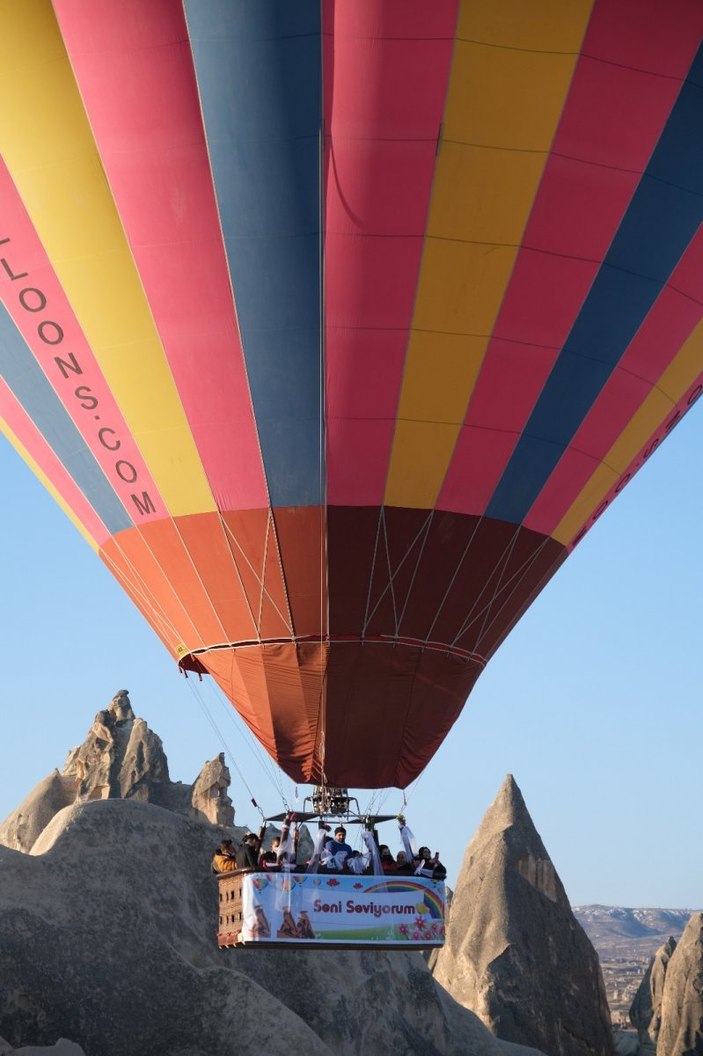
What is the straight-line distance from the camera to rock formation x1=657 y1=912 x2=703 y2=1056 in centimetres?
4409

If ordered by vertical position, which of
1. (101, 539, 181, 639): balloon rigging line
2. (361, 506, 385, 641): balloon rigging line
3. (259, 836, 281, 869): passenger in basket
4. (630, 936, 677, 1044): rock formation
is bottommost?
(259, 836, 281, 869): passenger in basket

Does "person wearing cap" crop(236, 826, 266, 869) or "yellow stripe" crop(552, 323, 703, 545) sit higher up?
"yellow stripe" crop(552, 323, 703, 545)

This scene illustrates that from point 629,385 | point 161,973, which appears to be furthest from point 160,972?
point 629,385

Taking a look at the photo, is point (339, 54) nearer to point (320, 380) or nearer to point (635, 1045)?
point (320, 380)

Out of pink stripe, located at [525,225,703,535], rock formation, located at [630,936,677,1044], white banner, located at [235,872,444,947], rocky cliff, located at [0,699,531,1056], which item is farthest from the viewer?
rock formation, located at [630,936,677,1044]

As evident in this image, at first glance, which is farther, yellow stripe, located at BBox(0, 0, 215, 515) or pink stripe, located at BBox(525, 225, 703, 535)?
pink stripe, located at BBox(525, 225, 703, 535)

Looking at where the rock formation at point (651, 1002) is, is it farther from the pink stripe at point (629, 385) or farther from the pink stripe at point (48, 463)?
the pink stripe at point (48, 463)

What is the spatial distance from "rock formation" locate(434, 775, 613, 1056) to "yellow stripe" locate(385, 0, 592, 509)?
24.7 meters

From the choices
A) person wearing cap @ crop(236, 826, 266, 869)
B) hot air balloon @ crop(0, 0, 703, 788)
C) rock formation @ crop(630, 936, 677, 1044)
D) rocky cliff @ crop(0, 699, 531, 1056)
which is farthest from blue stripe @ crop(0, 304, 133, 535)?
rock formation @ crop(630, 936, 677, 1044)

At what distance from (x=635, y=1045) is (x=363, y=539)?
3216cm

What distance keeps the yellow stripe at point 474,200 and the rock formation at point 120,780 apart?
1425 inches

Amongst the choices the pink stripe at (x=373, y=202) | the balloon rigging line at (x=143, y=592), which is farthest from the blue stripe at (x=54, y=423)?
the pink stripe at (x=373, y=202)

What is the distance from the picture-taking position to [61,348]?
2114 cm

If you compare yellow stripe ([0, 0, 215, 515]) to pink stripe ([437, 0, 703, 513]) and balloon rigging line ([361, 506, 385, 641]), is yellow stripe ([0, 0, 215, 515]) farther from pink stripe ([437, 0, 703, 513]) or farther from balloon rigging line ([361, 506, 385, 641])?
pink stripe ([437, 0, 703, 513])
